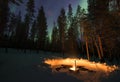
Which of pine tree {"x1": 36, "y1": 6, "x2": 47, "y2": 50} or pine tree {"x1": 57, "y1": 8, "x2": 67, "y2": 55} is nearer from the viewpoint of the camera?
pine tree {"x1": 36, "y1": 6, "x2": 47, "y2": 50}

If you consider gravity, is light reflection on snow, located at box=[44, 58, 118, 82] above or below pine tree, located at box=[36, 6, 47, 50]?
below

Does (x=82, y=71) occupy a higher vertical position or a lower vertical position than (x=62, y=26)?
lower

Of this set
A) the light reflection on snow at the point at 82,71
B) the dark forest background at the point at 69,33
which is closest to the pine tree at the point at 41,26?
the dark forest background at the point at 69,33

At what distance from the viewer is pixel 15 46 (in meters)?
50.0

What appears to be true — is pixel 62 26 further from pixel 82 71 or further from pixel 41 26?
pixel 82 71

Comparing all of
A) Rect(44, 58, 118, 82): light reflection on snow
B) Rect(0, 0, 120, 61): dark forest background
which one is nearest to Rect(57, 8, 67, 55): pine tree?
Rect(0, 0, 120, 61): dark forest background

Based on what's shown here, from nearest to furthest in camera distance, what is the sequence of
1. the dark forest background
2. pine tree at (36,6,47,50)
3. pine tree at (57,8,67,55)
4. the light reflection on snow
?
Answer: the light reflection on snow → the dark forest background → pine tree at (36,6,47,50) → pine tree at (57,8,67,55)

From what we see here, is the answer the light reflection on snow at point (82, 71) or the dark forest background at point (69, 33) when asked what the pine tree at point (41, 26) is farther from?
the light reflection on snow at point (82, 71)

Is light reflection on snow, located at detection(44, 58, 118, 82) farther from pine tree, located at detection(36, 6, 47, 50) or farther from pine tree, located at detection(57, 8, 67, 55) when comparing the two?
pine tree, located at detection(57, 8, 67, 55)

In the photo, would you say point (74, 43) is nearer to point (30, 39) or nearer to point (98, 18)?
point (30, 39)

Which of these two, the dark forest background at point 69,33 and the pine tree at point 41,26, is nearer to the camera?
the dark forest background at point 69,33

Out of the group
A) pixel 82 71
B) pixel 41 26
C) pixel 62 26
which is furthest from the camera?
pixel 62 26

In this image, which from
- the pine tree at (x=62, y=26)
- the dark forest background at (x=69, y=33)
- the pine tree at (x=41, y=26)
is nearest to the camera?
the dark forest background at (x=69, y=33)

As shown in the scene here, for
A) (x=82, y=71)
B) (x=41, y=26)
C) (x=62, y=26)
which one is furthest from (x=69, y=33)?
(x=82, y=71)
